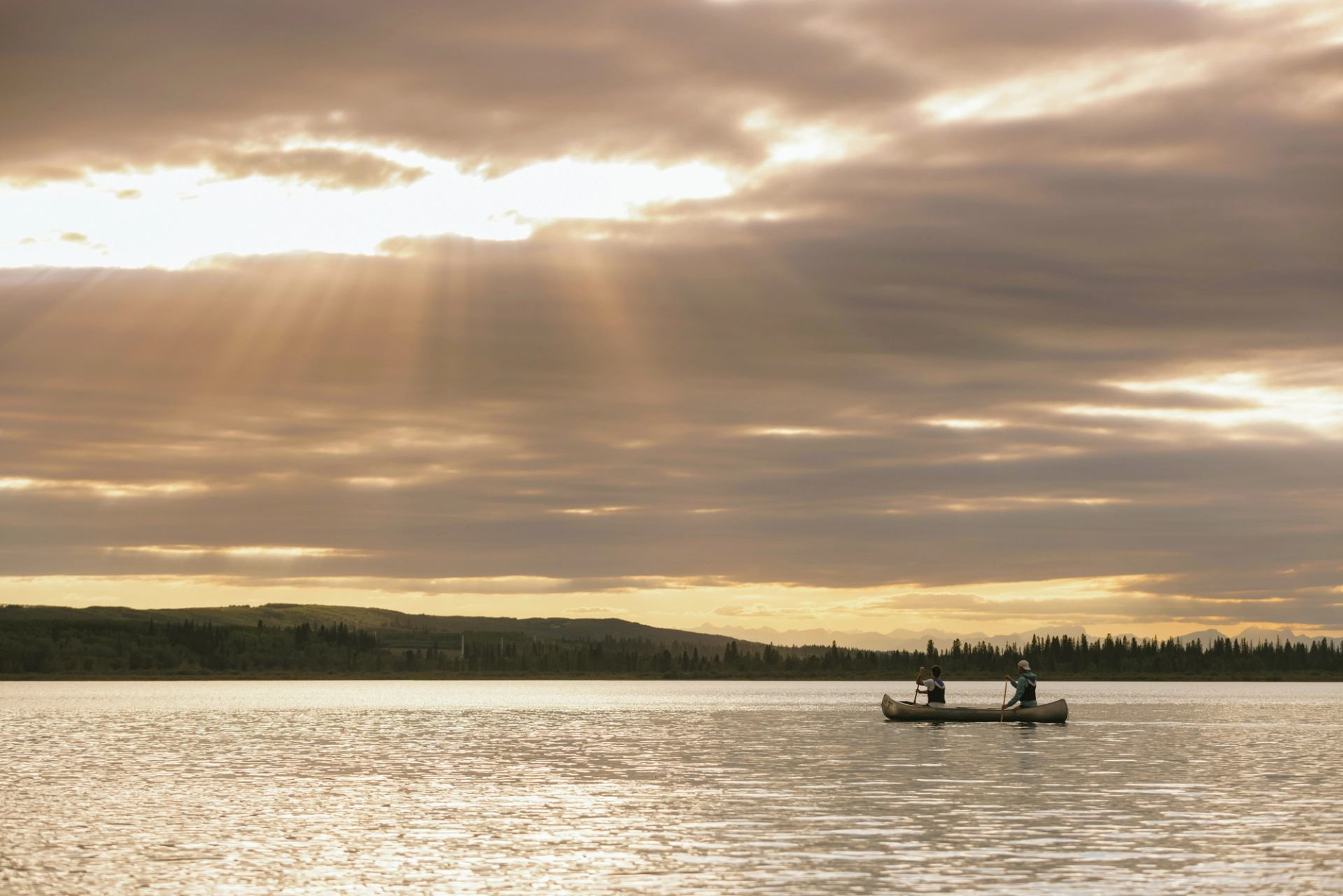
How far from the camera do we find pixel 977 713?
112438 mm

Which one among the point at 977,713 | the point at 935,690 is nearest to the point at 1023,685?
the point at 977,713

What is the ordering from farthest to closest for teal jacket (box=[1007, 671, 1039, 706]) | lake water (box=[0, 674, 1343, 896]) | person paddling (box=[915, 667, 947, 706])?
1. person paddling (box=[915, 667, 947, 706])
2. teal jacket (box=[1007, 671, 1039, 706])
3. lake water (box=[0, 674, 1343, 896])

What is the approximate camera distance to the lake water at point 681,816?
37562mm

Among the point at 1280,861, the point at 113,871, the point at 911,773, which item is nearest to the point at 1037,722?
the point at 911,773

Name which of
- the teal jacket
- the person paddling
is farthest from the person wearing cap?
the person paddling

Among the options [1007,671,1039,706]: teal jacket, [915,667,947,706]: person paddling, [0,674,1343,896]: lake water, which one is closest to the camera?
[0,674,1343,896]: lake water

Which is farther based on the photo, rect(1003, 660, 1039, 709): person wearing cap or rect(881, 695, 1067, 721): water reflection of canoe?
rect(881, 695, 1067, 721): water reflection of canoe

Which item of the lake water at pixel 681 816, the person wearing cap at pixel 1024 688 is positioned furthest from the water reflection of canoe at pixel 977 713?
the lake water at pixel 681 816

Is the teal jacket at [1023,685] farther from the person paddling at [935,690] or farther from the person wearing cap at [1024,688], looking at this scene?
the person paddling at [935,690]

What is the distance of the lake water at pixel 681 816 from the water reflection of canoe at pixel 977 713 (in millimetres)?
5890

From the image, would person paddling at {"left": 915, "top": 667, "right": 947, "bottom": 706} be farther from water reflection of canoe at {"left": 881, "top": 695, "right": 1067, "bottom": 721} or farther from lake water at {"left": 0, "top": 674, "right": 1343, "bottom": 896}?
lake water at {"left": 0, "top": 674, "right": 1343, "bottom": 896}

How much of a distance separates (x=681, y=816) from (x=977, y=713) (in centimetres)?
6481

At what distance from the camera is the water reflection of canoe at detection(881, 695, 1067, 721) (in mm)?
110312

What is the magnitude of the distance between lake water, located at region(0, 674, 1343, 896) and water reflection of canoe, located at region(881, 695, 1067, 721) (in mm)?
5890
